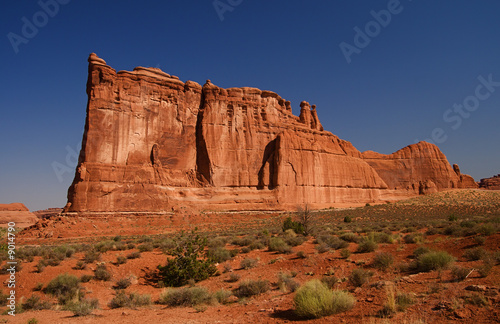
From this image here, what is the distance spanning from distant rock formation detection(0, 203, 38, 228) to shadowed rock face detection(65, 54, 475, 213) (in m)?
25.6

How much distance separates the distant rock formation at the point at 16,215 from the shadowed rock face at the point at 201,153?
25.6 metres

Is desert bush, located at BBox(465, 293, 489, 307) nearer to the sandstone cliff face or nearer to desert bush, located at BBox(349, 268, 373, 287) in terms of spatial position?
desert bush, located at BBox(349, 268, 373, 287)

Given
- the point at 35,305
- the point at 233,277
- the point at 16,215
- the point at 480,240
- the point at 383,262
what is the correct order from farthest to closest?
the point at 16,215
the point at 233,277
the point at 480,240
the point at 383,262
the point at 35,305

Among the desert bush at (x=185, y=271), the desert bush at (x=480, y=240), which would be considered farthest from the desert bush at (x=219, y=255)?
the desert bush at (x=480, y=240)

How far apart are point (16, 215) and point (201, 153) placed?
A: 37.4 metres

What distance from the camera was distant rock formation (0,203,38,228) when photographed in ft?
172

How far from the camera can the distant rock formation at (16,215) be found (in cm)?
5241

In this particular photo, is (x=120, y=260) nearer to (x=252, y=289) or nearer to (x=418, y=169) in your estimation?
(x=252, y=289)

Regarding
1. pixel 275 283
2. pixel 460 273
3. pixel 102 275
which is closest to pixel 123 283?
pixel 102 275

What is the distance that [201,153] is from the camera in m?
47.6

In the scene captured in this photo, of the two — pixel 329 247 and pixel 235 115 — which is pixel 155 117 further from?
pixel 329 247

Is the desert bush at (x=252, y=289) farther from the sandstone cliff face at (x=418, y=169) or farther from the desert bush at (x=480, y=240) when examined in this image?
the sandstone cliff face at (x=418, y=169)

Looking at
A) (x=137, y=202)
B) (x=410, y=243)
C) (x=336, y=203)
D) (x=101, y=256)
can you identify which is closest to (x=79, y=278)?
(x=101, y=256)

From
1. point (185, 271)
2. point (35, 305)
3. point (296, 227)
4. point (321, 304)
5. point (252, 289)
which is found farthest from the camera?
point (296, 227)
